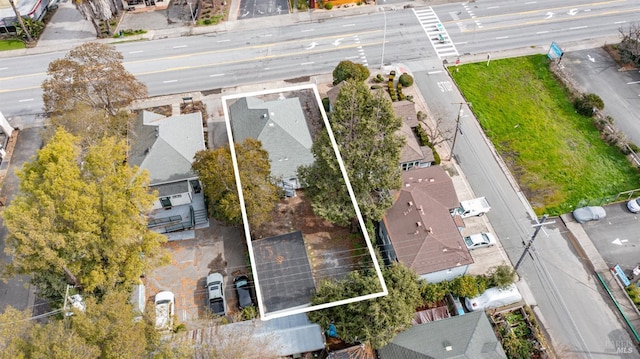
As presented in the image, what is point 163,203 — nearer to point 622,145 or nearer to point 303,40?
point 303,40

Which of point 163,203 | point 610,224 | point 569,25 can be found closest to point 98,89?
point 163,203

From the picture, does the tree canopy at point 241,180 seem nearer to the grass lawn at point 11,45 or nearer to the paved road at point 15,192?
the paved road at point 15,192

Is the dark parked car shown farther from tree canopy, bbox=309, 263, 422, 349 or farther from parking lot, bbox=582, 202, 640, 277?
parking lot, bbox=582, 202, 640, 277

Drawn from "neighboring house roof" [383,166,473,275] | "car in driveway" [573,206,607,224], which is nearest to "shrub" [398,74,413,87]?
"neighboring house roof" [383,166,473,275]

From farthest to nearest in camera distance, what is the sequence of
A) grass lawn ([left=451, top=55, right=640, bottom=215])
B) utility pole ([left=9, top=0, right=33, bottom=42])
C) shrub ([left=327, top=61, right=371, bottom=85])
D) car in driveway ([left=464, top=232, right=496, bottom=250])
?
utility pole ([left=9, top=0, right=33, bottom=42]), shrub ([left=327, top=61, right=371, bottom=85]), grass lawn ([left=451, top=55, right=640, bottom=215]), car in driveway ([left=464, top=232, right=496, bottom=250])

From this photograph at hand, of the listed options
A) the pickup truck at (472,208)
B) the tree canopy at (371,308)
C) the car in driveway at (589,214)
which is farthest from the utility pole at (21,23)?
the car in driveway at (589,214)

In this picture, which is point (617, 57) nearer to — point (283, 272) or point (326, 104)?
point (326, 104)

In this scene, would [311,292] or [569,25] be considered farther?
[569,25]
